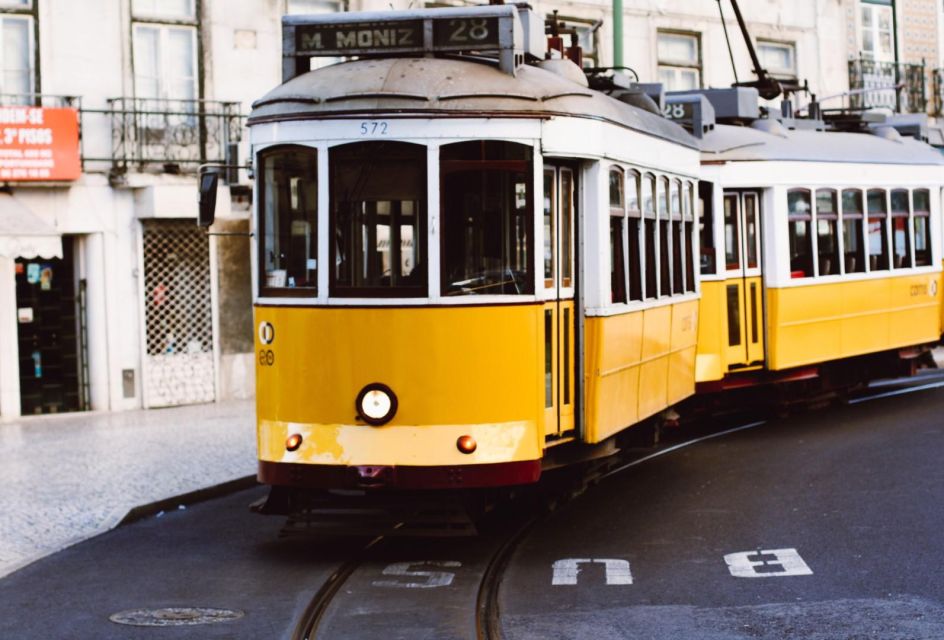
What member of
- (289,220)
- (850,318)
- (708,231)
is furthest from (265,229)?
(850,318)

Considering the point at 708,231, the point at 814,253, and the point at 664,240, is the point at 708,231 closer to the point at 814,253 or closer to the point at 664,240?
the point at 814,253

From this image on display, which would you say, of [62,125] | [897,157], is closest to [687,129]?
[897,157]

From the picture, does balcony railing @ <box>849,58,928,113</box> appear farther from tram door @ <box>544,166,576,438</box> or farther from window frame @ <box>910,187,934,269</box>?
tram door @ <box>544,166,576,438</box>

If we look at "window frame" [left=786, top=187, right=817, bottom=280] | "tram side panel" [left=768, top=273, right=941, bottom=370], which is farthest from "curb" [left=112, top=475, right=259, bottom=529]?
"window frame" [left=786, top=187, right=817, bottom=280]

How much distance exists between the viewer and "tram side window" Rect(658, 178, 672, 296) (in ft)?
42.6

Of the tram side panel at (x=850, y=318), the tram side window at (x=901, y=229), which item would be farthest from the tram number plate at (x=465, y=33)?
the tram side window at (x=901, y=229)

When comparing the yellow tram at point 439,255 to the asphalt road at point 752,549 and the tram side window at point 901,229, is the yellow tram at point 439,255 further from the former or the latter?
the tram side window at point 901,229

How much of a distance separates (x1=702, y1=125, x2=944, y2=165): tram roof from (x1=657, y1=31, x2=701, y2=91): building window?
937cm

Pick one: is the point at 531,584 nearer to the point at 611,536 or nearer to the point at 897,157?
the point at 611,536

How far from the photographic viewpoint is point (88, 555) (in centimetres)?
1123

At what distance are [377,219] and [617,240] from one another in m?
2.21

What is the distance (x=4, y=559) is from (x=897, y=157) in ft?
40.0

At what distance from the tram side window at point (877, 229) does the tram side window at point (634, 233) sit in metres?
7.45

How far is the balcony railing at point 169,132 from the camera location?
73.0ft
